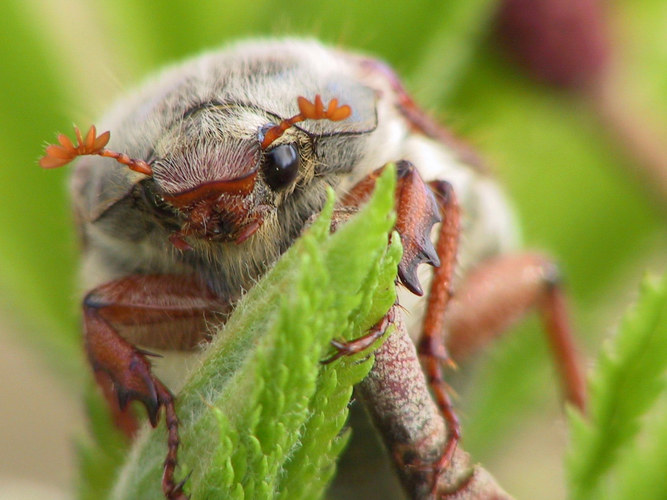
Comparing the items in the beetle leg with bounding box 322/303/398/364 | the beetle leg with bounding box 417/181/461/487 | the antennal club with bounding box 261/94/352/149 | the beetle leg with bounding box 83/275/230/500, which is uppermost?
the antennal club with bounding box 261/94/352/149

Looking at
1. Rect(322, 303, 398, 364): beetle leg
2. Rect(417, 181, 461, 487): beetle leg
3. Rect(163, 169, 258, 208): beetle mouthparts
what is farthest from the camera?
Rect(417, 181, 461, 487): beetle leg

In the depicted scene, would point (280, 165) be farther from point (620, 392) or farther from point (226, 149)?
point (620, 392)

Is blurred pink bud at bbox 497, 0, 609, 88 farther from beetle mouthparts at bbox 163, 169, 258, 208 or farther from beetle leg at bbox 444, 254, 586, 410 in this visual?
beetle mouthparts at bbox 163, 169, 258, 208

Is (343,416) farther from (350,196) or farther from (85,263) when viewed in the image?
(85,263)

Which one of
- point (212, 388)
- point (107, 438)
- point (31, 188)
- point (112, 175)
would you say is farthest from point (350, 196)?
point (31, 188)

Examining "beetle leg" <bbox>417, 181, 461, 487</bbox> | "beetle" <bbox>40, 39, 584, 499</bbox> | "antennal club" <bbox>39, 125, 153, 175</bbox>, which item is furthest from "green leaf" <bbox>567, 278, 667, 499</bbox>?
"antennal club" <bbox>39, 125, 153, 175</bbox>

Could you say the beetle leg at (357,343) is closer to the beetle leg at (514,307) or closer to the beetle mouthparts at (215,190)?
the beetle mouthparts at (215,190)
